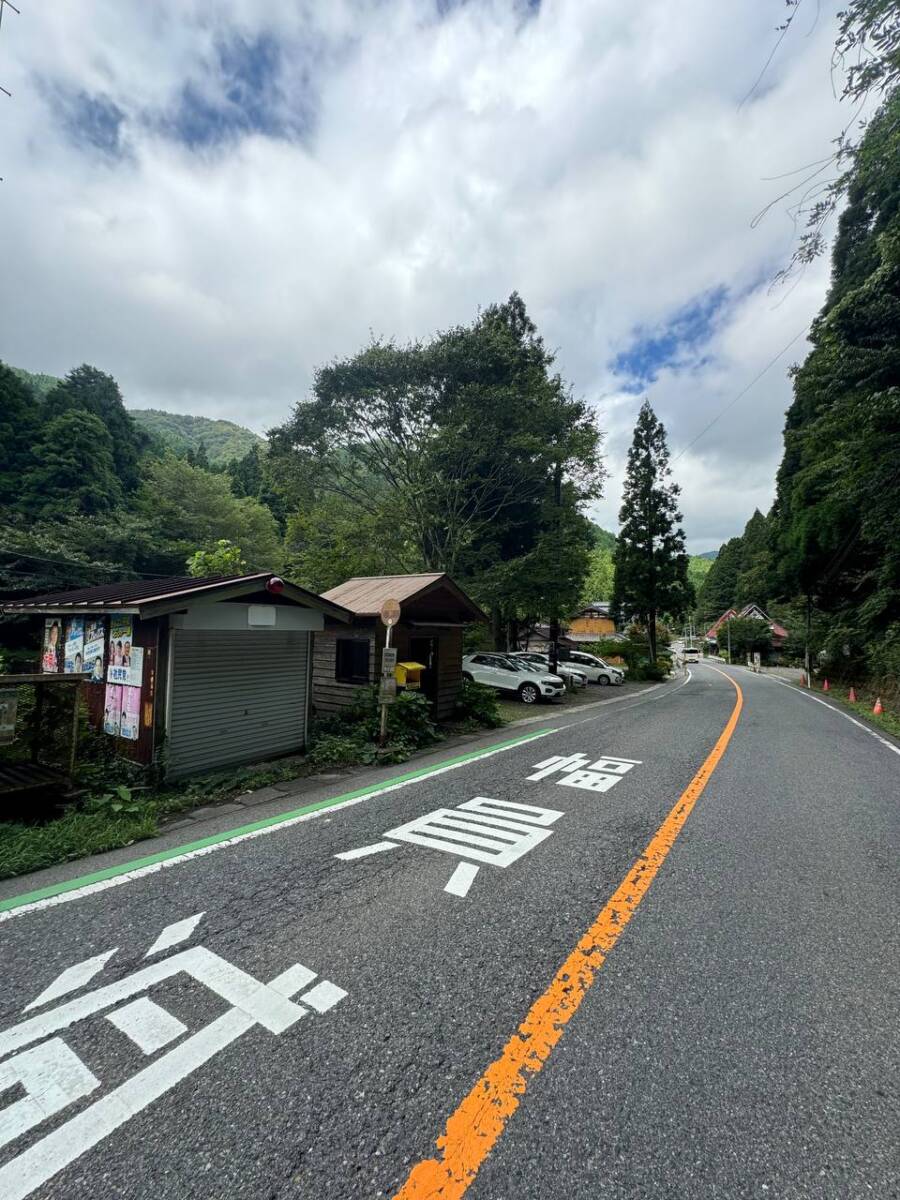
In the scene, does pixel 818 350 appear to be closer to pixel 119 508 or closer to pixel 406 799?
pixel 406 799

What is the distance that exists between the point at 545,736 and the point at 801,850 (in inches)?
199

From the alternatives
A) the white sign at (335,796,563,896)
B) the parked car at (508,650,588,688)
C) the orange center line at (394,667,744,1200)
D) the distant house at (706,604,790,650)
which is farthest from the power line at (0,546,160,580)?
the distant house at (706,604,790,650)

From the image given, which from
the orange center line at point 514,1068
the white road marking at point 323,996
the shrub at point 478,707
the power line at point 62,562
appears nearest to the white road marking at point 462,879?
the orange center line at point 514,1068

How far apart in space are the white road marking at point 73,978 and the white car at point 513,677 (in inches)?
488

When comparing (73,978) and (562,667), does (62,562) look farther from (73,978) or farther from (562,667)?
(73,978)

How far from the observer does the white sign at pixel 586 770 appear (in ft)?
18.7

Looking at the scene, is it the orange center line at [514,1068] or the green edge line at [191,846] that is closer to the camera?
the orange center line at [514,1068]

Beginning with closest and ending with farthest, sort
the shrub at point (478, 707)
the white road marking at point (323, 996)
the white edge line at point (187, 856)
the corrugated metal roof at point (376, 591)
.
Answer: the white road marking at point (323, 996) → the white edge line at point (187, 856) → the corrugated metal roof at point (376, 591) → the shrub at point (478, 707)

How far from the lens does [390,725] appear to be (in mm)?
8008

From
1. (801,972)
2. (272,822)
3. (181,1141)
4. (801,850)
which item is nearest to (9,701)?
(272,822)

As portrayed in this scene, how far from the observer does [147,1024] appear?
6.91 ft

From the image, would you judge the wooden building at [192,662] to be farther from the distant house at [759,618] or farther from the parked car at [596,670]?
the distant house at [759,618]

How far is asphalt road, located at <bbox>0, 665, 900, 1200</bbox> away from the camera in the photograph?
1536mm

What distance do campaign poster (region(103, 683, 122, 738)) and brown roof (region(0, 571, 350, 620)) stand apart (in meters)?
1.03
